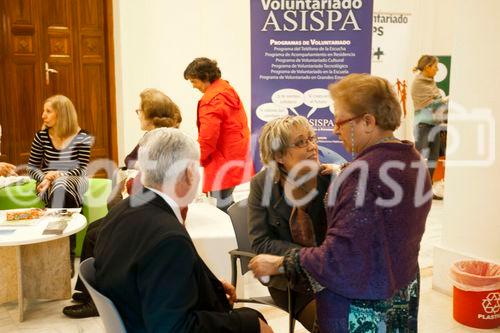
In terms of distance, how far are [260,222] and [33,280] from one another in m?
1.87

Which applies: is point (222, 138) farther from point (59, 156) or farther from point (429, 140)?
point (429, 140)

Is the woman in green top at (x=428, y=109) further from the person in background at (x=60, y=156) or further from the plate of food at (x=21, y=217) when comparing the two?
the plate of food at (x=21, y=217)

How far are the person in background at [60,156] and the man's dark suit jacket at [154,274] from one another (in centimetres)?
260

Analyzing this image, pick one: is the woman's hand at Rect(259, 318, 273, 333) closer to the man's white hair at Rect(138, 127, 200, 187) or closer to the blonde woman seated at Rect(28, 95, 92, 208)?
the man's white hair at Rect(138, 127, 200, 187)

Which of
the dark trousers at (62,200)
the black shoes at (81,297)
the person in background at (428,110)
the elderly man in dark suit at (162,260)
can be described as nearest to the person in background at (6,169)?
the dark trousers at (62,200)

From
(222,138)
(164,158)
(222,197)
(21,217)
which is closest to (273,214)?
(164,158)

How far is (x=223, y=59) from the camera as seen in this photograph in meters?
6.22

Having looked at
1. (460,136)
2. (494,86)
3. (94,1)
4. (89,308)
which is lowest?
(89,308)

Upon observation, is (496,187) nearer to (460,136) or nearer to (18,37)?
(460,136)

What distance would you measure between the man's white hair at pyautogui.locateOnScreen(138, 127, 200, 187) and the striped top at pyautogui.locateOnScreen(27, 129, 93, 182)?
9.11 feet

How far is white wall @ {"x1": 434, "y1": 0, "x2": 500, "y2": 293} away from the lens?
11.1 ft

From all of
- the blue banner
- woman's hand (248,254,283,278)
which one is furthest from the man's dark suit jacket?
the blue banner

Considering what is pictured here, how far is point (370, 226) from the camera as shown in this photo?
1.71 m

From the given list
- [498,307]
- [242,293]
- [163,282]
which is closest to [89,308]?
[242,293]
